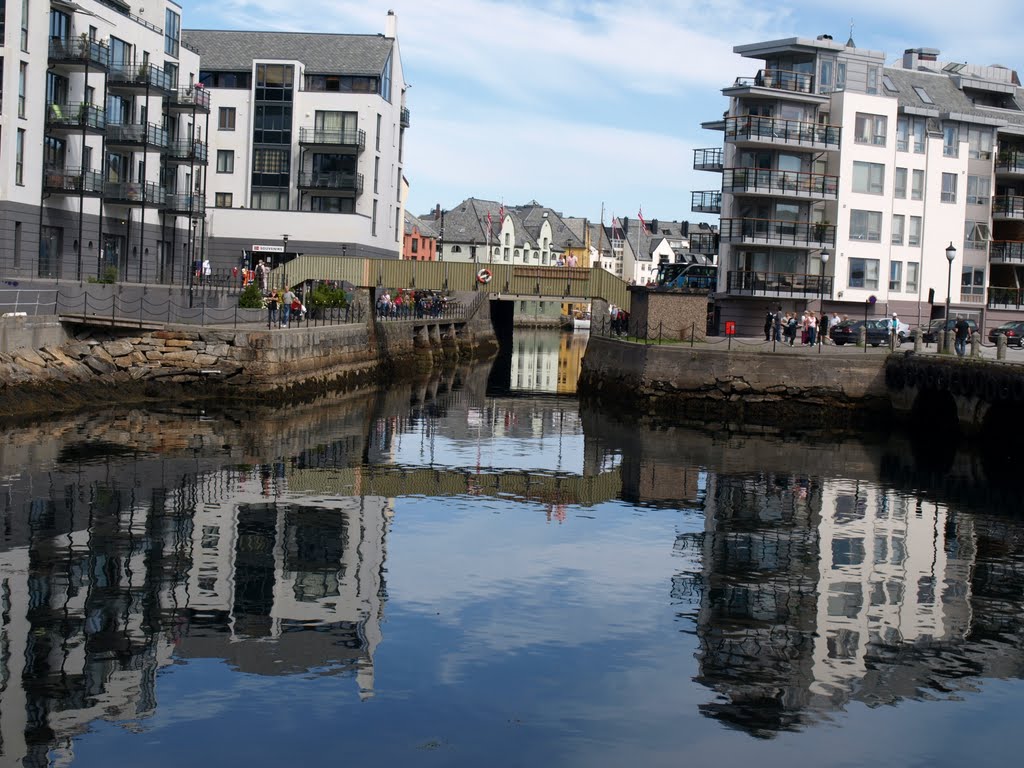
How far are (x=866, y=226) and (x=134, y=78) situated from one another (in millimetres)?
38451

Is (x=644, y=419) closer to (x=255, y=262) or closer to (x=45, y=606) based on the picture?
(x=45, y=606)

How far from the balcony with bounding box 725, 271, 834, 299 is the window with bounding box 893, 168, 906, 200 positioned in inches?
274

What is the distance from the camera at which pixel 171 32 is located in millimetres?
72500

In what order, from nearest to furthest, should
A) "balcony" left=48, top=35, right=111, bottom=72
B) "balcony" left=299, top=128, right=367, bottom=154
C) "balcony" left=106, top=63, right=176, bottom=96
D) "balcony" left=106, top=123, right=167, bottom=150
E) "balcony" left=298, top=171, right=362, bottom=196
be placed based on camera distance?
"balcony" left=48, top=35, right=111, bottom=72, "balcony" left=106, top=123, right=167, bottom=150, "balcony" left=106, top=63, right=176, bottom=96, "balcony" left=299, top=128, right=367, bottom=154, "balcony" left=298, top=171, right=362, bottom=196

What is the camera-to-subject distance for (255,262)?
82.4m

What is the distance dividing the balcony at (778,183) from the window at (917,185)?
6234mm

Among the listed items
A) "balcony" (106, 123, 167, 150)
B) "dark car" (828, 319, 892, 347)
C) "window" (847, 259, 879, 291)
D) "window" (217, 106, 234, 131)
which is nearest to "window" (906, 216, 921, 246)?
"window" (847, 259, 879, 291)

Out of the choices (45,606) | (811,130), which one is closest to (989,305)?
(811,130)

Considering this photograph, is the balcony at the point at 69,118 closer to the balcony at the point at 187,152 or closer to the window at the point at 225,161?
the balcony at the point at 187,152

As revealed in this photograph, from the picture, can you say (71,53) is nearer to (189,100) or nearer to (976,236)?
(189,100)

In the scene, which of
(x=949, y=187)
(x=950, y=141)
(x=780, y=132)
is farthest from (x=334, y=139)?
(x=949, y=187)

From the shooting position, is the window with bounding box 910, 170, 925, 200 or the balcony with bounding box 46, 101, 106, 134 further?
the window with bounding box 910, 170, 925, 200

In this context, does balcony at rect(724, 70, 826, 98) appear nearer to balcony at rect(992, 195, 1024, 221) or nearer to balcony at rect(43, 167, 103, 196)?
balcony at rect(992, 195, 1024, 221)

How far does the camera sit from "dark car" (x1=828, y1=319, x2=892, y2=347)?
5947 cm
